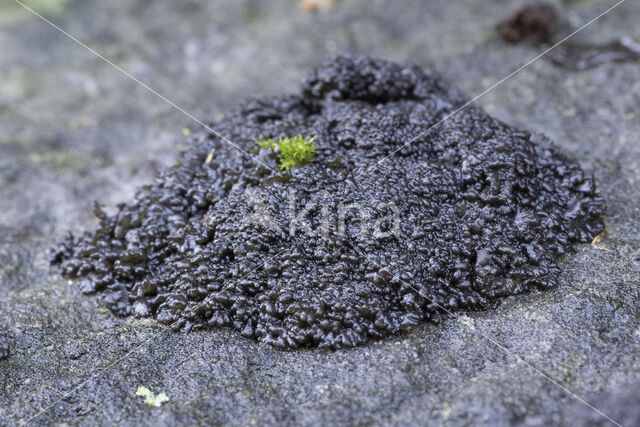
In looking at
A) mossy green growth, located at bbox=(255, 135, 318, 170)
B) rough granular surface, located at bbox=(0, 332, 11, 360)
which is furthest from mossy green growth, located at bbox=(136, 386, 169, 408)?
mossy green growth, located at bbox=(255, 135, 318, 170)

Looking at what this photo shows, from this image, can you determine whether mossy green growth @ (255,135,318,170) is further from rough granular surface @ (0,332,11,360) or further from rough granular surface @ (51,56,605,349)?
rough granular surface @ (0,332,11,360)

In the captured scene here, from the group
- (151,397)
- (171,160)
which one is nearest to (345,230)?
(151,397)

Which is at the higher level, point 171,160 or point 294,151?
point 171,160

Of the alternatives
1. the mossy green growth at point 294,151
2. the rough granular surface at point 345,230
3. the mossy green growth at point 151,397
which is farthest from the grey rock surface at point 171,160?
the mossy green growth at point 294,151

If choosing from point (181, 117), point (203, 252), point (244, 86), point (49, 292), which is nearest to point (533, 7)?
point (244, 86)

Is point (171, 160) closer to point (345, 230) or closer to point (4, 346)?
point (4, 346)
